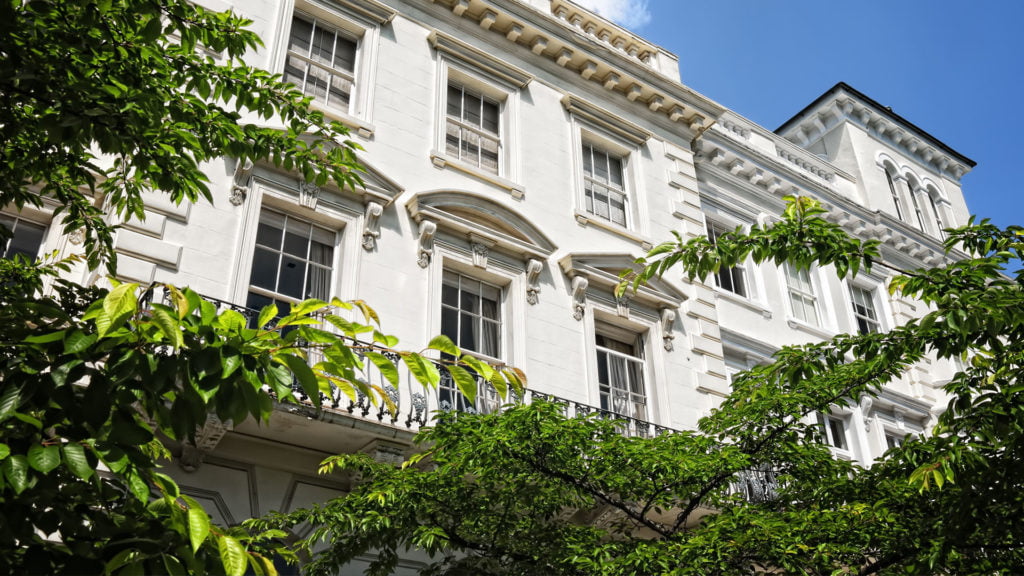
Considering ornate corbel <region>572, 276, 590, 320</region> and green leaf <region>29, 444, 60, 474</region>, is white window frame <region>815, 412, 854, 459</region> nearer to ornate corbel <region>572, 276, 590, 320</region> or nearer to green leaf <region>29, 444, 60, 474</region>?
ornate corbel <region>572, 276, 590, 320</region>

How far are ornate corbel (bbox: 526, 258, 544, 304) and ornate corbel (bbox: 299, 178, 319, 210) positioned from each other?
364cm

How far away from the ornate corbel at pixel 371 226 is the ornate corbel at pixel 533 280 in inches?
105

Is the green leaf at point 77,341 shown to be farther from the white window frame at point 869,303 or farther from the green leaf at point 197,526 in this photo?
the white window frame at point 869,303

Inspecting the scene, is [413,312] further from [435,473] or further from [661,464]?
[661,464]

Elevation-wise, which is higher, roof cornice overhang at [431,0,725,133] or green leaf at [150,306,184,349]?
roof cornice overhang at [431,0,725,133]

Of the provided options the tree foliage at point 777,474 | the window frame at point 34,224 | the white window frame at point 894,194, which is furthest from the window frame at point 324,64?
the white window frame at point 894,194

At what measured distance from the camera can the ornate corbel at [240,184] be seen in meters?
11.2

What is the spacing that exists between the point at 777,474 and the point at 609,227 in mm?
7117

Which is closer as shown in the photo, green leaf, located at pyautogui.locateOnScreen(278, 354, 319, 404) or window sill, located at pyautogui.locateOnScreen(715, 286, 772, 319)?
green leaf, located at pyautogui.locateOnScreen(278, 354, 319, 404)

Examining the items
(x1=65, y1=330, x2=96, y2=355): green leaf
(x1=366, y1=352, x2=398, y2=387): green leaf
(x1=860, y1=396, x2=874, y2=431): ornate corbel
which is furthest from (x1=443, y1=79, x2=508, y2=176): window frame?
(x1=65, y1=330, x2=96, y2=355): green leaf

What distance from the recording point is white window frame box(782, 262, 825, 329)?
18.5 meters

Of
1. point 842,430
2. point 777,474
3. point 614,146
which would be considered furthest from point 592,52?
point 777,474

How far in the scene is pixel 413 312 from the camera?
12031mm

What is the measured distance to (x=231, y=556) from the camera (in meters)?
3.24
